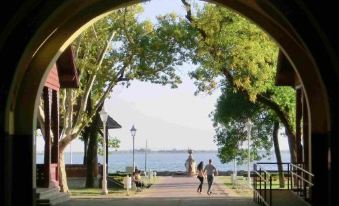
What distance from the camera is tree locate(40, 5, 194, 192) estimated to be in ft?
101

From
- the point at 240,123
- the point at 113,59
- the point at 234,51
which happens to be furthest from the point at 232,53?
the point at 240,123

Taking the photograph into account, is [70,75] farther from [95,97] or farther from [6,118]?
[95,97]

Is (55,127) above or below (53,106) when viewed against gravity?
below

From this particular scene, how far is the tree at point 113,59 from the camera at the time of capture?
30.8 meters

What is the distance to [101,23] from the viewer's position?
31656 millimetres

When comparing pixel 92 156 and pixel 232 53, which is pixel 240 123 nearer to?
pixel 92 156

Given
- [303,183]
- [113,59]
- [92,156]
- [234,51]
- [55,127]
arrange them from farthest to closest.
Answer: [92,156], [113,59], [234,51], [55,127], [303,183]

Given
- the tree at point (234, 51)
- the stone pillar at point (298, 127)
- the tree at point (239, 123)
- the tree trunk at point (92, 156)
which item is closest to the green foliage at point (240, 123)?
the tree at point (239, 123)

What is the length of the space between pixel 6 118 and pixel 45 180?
23.7 ft

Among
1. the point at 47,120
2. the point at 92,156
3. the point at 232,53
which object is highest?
the point at 232,53

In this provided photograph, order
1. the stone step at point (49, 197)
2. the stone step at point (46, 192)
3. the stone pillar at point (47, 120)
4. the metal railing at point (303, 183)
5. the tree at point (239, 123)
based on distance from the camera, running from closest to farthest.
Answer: the metal railing at point (303, 183) → the stone step at point (49, 197) → the stone step at point (46, 192) → the stone pillar at point (47, 120) → the tree at point (239, 123)

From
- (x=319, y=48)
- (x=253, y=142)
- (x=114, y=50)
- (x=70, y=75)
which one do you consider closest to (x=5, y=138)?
(x=319, y=48)

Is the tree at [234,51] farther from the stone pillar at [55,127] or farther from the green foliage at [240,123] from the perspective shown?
the green foliage at [240,123]

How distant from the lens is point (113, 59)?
109 ft
